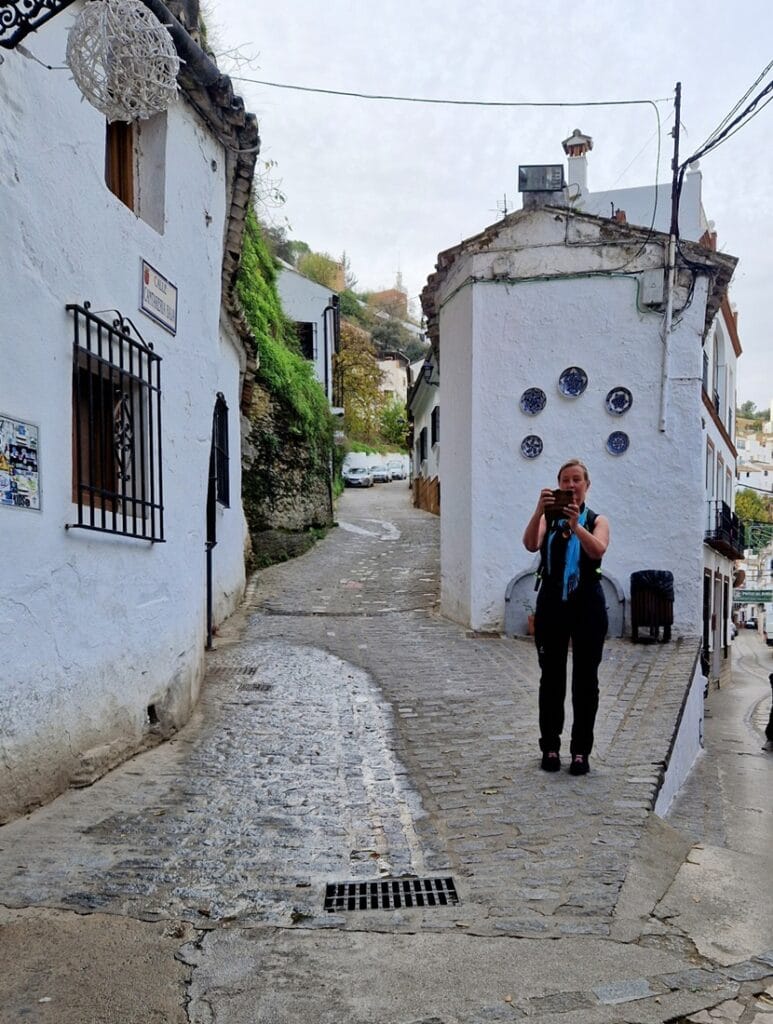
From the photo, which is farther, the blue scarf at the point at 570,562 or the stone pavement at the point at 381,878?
the blue scarf at the point at 570,562

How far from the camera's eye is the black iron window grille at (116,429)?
4.85 metres

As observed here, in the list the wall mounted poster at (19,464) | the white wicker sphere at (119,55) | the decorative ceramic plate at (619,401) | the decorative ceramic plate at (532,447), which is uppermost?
the white wicker sphere at (119,55)

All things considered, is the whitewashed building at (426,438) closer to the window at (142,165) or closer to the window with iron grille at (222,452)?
the window with iron grille at (222,452)

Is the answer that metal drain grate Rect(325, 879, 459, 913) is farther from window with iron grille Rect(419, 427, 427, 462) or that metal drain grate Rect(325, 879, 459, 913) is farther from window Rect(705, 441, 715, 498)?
window with iron grille Rect(419, 427, 427, 462)

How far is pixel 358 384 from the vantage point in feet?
145

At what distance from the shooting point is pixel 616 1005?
2.59 m

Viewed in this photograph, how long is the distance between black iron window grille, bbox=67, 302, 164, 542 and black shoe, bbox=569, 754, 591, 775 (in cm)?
297

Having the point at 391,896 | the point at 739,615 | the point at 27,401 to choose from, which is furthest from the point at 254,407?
the point at 739,615

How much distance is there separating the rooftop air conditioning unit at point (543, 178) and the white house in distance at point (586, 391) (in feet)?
3.05

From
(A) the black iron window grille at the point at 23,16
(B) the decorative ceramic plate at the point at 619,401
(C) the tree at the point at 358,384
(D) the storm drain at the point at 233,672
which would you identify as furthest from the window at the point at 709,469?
(C) the tree at the point at 358,384

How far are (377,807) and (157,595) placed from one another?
2.25 m

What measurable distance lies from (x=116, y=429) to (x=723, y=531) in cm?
1510

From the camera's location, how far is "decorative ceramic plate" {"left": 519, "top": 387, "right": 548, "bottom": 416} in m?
11.5

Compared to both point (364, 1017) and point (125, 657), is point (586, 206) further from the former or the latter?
point (364, 1017)
